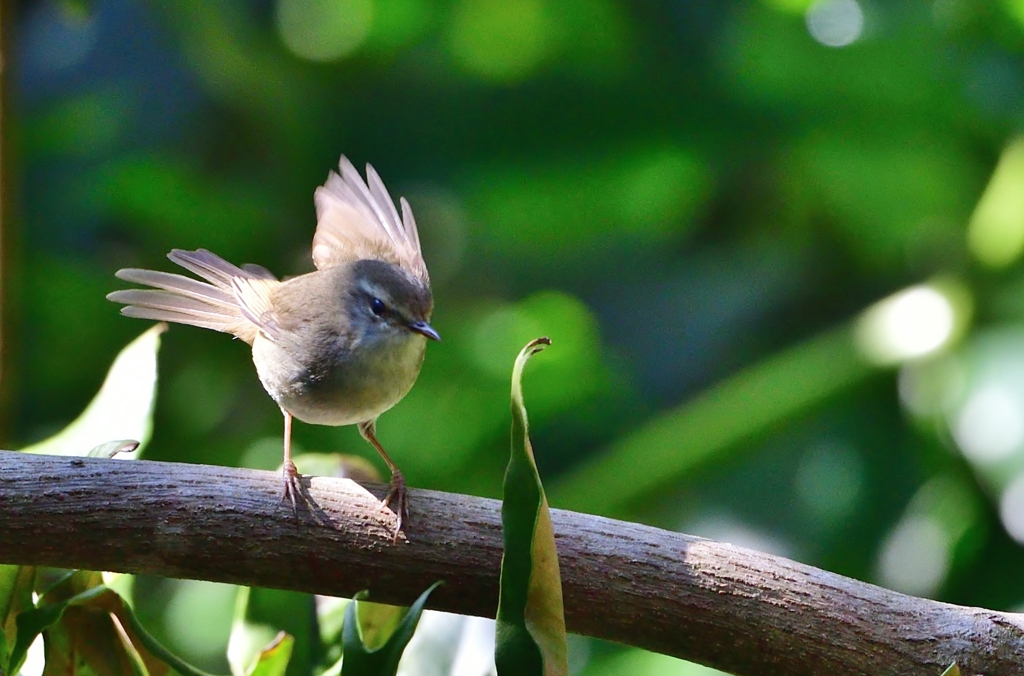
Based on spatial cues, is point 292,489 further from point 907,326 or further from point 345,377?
point 907,326

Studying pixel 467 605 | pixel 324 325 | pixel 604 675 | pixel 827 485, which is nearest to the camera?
pixel 467 605

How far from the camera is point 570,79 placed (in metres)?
3.23

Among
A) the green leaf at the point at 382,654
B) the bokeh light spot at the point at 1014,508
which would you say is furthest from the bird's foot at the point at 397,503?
the bokeh light spot at the point at 1014,508

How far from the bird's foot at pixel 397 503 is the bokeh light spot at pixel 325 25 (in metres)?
2.24

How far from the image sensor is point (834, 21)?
3146mm

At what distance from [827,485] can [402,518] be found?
1.94 meters

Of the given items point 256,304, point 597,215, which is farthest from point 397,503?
point 597,215

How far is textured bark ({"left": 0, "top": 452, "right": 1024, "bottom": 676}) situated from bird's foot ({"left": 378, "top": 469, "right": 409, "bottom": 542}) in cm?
1

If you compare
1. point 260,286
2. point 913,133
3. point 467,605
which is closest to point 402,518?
point 467,605

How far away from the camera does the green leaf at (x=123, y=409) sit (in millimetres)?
1438

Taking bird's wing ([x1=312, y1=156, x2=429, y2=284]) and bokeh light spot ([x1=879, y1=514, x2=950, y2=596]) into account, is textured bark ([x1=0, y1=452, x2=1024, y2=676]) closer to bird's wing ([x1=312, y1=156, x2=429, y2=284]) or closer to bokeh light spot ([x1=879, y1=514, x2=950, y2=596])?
bird's wing ([x1=312, y1=156, x2=429, y2=284])

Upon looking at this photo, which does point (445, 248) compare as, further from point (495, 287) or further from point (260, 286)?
point (260, 286)

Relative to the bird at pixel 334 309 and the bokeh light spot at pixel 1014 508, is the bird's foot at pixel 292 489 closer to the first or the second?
the bird at pixel 334 309

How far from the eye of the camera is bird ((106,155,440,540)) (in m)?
1.67
